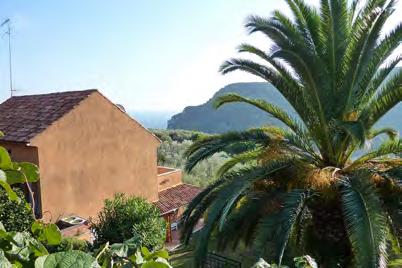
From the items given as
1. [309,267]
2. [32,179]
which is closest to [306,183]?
[309,267]

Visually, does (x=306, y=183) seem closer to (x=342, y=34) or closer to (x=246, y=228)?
(x=246, y=228)

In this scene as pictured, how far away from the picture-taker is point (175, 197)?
1886 centimetres

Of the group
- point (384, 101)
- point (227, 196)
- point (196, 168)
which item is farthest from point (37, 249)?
point (196, 168)

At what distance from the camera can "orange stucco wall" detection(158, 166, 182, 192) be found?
63.4 ft

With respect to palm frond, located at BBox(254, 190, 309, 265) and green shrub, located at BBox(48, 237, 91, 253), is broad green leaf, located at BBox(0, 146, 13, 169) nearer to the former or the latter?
palm frond, located at BBox(254, 190, 309, 265)

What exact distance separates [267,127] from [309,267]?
322 inches

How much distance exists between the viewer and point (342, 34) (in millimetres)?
8008

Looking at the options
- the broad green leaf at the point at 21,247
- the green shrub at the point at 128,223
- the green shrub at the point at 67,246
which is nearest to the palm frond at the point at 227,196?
the green shrub at the point at 67,246

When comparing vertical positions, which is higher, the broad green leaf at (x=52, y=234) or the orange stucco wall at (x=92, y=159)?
the broad green leaf at (x=52, y=234)

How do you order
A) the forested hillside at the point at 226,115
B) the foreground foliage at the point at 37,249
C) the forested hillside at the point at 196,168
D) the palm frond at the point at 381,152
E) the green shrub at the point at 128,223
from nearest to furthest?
the foreground foliage at the point at 37,249 → the palm frond at the point at 381,152 → the green shrub at the point at 128,223 → the forested hillside at the point at 196,168 → the forested hillside at the point at 226,115

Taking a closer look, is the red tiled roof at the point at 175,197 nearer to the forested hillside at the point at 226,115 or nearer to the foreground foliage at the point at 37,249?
the foreground foliage at the point at 37,249

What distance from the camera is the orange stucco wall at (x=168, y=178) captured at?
19312 millimetres

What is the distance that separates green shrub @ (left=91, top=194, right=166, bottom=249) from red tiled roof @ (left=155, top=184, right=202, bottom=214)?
4.17 metres

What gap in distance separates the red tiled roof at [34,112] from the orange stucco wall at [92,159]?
43 centimetres
